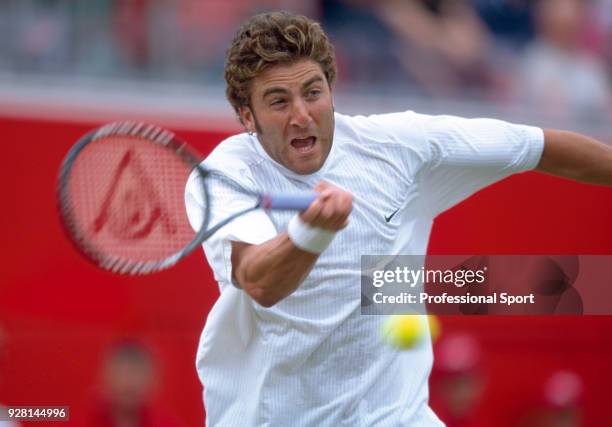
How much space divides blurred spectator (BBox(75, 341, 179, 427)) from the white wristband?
270 centimetres

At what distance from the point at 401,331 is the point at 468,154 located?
60 cm

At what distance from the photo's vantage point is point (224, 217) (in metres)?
3.52

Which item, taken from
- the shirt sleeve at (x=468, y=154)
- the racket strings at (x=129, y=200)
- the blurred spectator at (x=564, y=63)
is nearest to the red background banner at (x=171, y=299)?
the blurred spectator at (x=564, y=63)

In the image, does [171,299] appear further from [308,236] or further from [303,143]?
[308,236]

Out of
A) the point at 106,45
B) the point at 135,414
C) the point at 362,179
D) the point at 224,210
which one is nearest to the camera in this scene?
the point at 224,210

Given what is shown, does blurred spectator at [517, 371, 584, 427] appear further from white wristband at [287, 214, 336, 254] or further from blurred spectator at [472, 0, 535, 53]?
white wristband at [287, 214, 336, 254]

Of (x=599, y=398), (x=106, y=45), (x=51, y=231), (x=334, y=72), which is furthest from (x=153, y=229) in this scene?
(x=599, y=398)

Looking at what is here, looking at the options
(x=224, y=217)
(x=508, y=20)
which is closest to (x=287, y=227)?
(x=224, y=217)

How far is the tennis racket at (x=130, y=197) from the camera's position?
359 cm

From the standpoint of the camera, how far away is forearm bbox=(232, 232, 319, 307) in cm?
327

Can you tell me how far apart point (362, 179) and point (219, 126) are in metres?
3.10

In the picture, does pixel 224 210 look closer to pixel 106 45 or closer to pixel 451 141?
pixel 451 141

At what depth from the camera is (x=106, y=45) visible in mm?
6938

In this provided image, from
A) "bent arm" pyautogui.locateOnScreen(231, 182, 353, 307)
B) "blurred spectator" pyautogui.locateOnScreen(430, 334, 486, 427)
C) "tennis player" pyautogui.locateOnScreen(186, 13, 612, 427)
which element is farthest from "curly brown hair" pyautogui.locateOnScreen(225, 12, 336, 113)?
"blurred spectator" pyautogui.locateOnScreen(430, 334, 486, 427)
